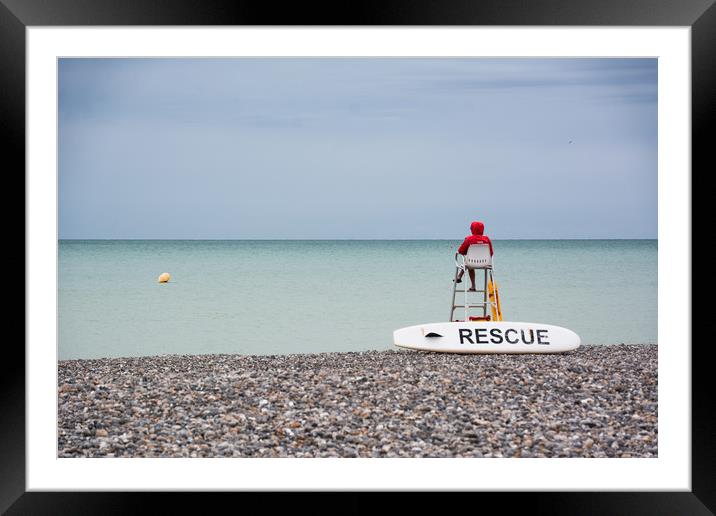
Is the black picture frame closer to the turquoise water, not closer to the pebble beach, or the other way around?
the pebble beach

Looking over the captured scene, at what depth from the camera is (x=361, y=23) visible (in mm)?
2252

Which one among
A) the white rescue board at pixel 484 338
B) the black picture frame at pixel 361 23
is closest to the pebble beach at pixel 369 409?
the white rescue board at pixel 484 338

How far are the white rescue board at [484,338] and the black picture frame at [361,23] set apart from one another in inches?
129

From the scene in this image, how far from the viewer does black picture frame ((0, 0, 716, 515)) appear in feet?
7.36

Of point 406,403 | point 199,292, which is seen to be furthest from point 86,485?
point 199,292

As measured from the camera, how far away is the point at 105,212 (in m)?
21.0

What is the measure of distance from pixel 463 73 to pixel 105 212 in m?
11.4

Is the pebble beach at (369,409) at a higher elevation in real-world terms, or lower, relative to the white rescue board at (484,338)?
lower

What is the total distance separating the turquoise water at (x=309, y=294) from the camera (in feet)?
27.2

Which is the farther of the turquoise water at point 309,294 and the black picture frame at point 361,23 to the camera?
the turquoise water at point 309,294

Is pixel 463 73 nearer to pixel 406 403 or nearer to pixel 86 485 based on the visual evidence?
pixel 406 403

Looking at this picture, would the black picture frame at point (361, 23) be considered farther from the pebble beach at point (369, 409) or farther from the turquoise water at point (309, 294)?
the turquoise water at point (309, 294)

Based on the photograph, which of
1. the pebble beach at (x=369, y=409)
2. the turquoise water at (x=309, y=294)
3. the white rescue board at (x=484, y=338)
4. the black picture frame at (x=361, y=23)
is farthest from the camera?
the turquoise water at (x=309, y=294)

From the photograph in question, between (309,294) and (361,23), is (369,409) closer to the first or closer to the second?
(361,23)
